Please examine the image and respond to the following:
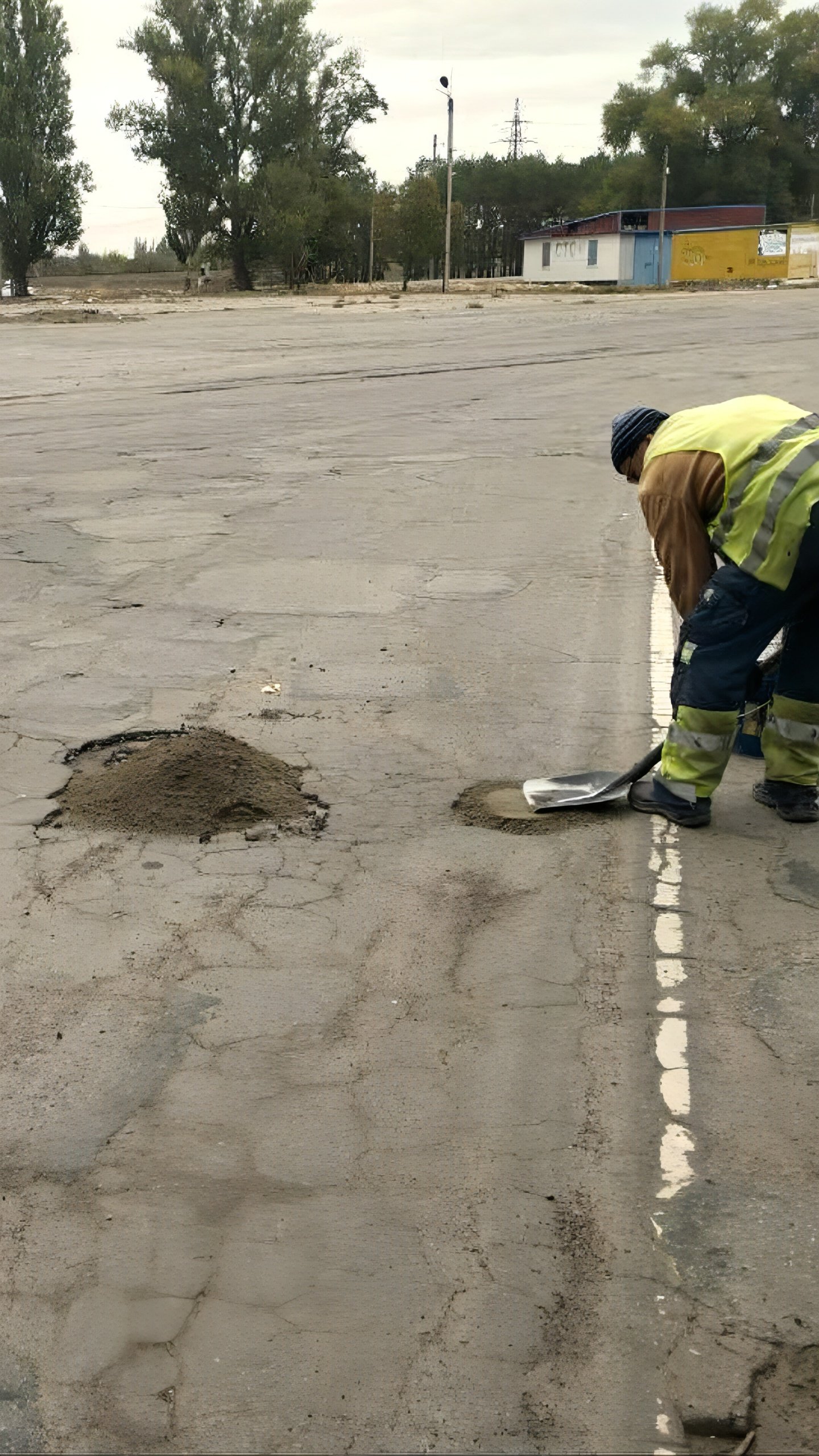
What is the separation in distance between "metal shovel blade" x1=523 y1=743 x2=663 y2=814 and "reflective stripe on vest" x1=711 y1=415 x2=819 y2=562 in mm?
823

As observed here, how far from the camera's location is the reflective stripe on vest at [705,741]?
5.10 metres

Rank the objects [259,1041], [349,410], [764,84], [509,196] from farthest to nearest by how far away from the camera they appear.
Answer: [509,196] → [764,84] → [349,410] → [259,1041]

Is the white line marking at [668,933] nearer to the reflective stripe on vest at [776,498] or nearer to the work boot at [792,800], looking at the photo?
the work boot at [792,800]

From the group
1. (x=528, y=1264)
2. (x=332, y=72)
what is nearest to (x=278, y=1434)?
(x=528, y=1264)

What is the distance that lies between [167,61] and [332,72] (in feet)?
25.4

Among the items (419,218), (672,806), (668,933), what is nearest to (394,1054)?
(668,933)

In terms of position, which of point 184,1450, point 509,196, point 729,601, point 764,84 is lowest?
point 184,1450

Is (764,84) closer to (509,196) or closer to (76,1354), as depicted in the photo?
(509,196)

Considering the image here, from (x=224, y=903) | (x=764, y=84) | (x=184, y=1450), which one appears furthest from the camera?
(x=764, y=84)

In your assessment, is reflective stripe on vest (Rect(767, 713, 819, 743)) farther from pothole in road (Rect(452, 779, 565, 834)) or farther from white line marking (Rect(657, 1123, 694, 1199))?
white line marking (Rect(657, 1123, 694, 1199))

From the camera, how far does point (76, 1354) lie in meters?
2.70

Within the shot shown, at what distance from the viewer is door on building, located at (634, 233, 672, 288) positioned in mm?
65750

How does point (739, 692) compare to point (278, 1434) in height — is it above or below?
above

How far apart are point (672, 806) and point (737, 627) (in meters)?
0.69
